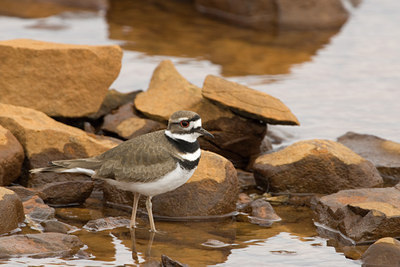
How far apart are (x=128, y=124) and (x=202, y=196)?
2.42m

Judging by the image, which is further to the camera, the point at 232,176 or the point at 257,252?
the point at 232,176

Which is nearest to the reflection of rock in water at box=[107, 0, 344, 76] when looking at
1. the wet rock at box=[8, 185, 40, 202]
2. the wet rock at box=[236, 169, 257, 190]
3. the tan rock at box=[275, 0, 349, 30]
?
the tan rock at box=[275, 0, 349, 30]

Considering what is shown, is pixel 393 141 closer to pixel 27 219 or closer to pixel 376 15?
pixel 27 219

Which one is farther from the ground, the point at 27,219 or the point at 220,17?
the point at 220,17

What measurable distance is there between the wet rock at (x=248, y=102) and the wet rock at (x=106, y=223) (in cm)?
253

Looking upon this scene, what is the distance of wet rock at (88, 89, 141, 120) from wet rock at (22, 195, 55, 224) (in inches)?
116

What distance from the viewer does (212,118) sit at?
11.0m

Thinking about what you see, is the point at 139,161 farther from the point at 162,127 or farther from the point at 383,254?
the point at 383,254

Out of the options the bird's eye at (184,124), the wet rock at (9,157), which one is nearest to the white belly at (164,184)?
the bird's eye at (184,124)

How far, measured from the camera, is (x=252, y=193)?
10.4 meters

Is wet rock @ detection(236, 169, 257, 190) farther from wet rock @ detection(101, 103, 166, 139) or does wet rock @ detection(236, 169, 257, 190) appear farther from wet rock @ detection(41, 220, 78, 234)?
wet rock @ detection(41, 220, 78, 234)

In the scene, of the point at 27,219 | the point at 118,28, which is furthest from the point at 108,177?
the point at 118,28

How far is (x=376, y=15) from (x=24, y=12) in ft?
32.1

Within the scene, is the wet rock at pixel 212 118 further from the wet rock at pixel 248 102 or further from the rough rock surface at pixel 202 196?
the rough rock surface at pixel 202 196
